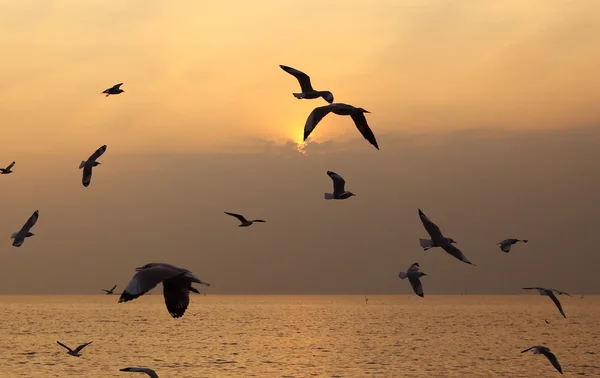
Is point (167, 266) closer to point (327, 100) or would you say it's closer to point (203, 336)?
point (327, 100)

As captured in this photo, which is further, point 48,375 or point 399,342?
point 399,342

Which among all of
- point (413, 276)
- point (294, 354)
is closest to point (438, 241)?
point (413, 276)

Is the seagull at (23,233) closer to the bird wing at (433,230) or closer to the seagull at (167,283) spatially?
the seagull at (167,283)

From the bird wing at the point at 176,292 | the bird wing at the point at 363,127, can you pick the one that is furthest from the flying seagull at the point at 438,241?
the bird wing at the point at 176,292

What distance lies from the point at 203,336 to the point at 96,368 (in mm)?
53512

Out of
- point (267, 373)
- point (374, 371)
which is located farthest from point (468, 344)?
point (267, 373)

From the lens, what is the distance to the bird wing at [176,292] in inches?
875

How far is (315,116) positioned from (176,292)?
642cm

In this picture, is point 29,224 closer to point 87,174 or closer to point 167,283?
point 87,174

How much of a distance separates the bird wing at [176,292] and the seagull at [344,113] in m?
5.28

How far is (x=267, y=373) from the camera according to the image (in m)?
78.5

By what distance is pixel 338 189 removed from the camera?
31078mm

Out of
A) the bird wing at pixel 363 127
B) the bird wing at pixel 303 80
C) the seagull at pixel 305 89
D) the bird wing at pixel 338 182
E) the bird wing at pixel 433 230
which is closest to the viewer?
the bird wing at pixel 363 127

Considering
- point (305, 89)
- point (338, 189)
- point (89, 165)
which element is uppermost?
point (305, 89)
